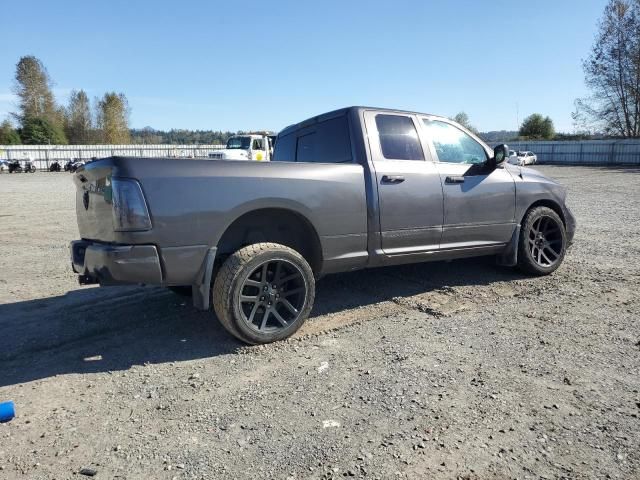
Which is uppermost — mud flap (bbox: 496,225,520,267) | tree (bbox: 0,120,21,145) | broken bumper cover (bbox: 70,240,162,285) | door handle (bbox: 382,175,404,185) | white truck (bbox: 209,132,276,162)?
tree (bbox: 0,120,21,145)

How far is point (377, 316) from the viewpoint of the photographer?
179 inches

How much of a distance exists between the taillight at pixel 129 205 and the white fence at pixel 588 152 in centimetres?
5222

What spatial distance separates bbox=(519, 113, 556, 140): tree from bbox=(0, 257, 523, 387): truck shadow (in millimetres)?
69202

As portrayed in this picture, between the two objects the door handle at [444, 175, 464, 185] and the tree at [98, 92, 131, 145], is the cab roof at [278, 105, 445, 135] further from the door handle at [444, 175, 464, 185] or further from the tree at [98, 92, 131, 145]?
the tree at [98, 92, 131, 145]

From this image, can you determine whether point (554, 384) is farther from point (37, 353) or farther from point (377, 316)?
point (37, 353)

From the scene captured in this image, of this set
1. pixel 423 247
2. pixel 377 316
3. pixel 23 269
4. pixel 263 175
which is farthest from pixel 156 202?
pixel 23 269

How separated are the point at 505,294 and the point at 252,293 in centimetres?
280

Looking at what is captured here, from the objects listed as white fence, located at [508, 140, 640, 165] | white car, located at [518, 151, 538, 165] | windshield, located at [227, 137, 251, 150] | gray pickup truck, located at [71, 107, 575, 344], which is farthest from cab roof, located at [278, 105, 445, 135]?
white fence, located at [508, 140, 640, 165]

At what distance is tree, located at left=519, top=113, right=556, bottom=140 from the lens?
222 ft

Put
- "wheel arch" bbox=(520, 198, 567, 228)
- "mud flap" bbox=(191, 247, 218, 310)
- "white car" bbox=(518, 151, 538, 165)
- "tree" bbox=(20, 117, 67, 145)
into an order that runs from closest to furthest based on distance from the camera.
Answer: "mud flap" bbox=(191, 247, 218, 310) → "wheel arch" bbox=(520, 198, 567, 228) → "white car" bbox=(518, 151, 538, 165) → "tree" bbox=(20, 117, 67, 145)

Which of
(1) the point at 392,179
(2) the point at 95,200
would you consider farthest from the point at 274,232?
(2) the point at 95,200

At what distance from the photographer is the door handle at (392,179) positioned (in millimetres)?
4469

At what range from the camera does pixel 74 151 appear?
195 ft

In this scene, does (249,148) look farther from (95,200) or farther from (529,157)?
(529,157)
